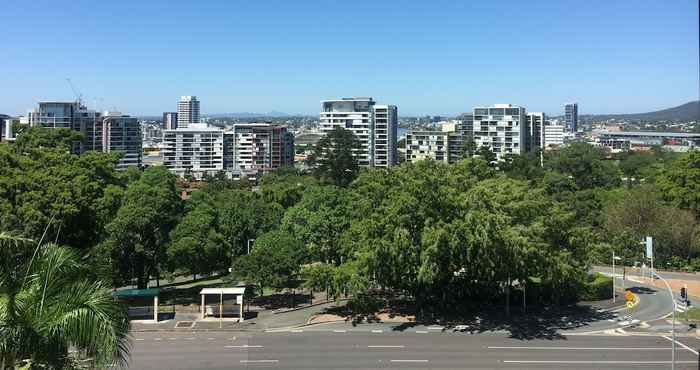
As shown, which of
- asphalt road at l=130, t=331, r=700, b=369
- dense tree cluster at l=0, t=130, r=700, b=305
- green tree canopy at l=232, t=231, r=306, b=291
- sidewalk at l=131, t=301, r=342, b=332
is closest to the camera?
asphalt road at l=130, t=331, r=700, b=369

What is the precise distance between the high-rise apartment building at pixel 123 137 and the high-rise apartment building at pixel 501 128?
8165 centimetres

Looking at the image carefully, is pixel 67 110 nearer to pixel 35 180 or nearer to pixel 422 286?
pixel 35 180

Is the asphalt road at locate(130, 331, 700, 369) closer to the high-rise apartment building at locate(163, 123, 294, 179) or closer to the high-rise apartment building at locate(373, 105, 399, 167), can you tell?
the high-rise apartment building at locate(373, 105, 399, 167)

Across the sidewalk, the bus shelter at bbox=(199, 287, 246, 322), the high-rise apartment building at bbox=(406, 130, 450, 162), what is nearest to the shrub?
the sidewalk

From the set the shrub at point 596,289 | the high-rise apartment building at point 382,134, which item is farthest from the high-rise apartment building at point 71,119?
the shrub at point 596,289

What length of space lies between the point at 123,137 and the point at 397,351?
131282 mm

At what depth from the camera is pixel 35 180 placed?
30953mm

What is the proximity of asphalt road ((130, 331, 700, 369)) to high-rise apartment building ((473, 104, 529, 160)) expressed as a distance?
356 ft

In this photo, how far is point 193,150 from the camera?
498 feet

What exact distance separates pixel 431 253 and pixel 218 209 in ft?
64.5

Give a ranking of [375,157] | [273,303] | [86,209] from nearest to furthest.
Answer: [86,209] < [273,303] < [375,157]

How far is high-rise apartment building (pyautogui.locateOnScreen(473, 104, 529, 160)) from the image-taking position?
132500 mm

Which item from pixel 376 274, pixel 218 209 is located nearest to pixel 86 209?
pixel 218 209

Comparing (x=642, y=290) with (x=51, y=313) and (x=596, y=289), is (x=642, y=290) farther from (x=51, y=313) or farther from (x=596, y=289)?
(x=51, y=313)
